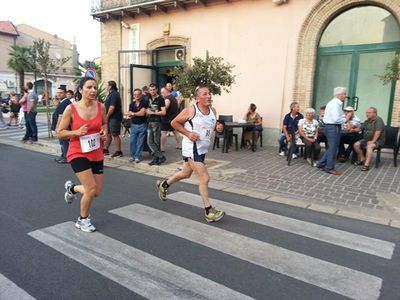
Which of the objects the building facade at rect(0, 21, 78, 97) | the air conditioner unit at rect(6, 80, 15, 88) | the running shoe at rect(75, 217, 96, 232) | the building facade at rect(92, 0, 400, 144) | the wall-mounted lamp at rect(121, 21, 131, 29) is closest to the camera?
the running shoe at rect(75, 217, 96, 232)

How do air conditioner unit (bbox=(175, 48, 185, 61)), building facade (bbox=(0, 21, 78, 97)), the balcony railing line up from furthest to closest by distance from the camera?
1. building facade (bbox=(0, 21, 78, 97))
2. the balcony railing
3. air conditioner unit (bbox=(175, 48, 185, 61))

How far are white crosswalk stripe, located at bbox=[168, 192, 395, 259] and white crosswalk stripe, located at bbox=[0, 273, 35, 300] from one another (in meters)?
2.86

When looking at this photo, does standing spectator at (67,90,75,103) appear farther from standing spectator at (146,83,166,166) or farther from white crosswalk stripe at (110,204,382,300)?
white crosswalk stripe at (110,204,382,300)

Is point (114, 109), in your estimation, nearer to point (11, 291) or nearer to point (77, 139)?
point (77, 139)

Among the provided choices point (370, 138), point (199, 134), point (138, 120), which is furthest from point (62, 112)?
point (370, 138)

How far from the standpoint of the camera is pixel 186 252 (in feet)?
11.9

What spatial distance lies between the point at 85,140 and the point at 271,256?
2.52 metres

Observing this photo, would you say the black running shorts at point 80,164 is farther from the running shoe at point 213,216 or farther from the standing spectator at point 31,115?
the standing spectator at point 31,115

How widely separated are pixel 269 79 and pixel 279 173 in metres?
5.08

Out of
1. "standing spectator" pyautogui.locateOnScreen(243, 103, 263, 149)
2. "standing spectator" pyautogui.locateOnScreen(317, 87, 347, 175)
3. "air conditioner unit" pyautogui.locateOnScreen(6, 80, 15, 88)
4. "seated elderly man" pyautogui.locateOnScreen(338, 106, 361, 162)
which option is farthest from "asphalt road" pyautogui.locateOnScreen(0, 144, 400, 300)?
"air conditioner unit" pyautogui.locateOnScreen(6, 80, 15, 88)

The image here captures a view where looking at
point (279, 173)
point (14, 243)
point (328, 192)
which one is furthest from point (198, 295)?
point (279, 173)

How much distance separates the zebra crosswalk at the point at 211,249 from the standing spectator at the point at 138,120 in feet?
11.3

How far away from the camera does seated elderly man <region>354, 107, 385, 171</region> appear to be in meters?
7.85

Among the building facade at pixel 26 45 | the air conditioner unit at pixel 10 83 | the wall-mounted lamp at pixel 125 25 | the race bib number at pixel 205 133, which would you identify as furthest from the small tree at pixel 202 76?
the air conditioner unit at pixel 10 83
